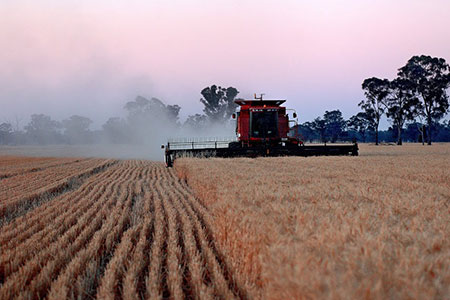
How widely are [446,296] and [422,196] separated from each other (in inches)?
135

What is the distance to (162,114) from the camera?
260 feet

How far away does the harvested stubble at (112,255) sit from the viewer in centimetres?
338

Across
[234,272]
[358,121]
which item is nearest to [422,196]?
[234,272]

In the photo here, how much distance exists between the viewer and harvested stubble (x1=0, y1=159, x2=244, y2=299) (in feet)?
11.1

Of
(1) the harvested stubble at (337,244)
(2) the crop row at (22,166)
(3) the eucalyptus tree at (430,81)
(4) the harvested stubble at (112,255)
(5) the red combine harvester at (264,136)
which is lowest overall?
(4) the harvested stubble at (112,255)

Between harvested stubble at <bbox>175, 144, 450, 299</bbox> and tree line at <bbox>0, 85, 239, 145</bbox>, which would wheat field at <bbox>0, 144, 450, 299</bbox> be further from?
tree line at <bbox>0, 85, 239, 145</bbox>

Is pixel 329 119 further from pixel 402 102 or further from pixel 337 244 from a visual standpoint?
pixel 337 244

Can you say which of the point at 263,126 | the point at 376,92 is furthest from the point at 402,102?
the point at 263,126

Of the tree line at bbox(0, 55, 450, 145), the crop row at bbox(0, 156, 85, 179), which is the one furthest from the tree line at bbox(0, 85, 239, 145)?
the crop row at bbox(0, 156, 85, 179)

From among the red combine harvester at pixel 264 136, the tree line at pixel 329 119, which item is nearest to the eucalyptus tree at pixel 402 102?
the tree line at pixel 329 119

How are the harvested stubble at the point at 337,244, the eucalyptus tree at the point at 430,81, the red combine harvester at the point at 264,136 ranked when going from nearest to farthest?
the harvested stubble at the point at 337,244 → the red combine harvester at the point at 264,136 → the eucalyptus tree at the point at 430,81

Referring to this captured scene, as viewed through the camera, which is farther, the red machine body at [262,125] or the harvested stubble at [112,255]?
the red machine body at [262,125]

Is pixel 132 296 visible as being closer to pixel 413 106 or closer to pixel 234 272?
pixel 234 272

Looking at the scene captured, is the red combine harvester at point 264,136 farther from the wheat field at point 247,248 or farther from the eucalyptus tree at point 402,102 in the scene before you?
the eucalyptus tree at point 402,102
